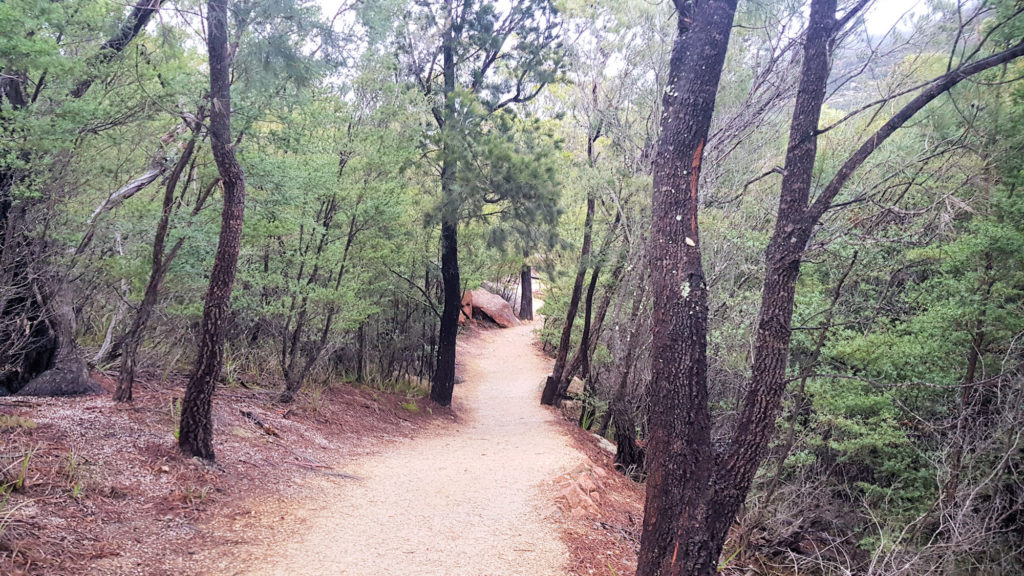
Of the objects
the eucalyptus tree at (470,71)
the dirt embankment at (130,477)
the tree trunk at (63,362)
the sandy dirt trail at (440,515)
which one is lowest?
the sandy dirt trail at (440,515)

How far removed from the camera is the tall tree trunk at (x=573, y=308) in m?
11.8

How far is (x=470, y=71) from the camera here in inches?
433

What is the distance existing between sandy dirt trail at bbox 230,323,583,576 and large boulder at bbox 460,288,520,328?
1387 centimetres

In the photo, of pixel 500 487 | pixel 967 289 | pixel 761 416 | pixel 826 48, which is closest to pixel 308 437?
pixel 500 487

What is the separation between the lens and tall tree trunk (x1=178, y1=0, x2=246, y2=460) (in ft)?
16.7

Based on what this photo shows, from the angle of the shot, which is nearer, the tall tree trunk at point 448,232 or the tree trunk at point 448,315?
the tall tree trunk at point 448,232

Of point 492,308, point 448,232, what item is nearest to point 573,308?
point 448,232

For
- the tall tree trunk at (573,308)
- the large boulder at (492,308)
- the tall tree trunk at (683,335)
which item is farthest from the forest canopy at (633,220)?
the large boulder at (492,308)

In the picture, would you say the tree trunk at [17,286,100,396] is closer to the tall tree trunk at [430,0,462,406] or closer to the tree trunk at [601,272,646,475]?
the tall tree trunk at [430,0,462,406]

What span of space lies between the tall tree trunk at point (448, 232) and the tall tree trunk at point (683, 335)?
6713mm

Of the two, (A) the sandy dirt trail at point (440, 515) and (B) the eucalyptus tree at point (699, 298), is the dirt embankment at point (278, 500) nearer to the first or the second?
(A) the sandy dirt trail at point (440, 515)

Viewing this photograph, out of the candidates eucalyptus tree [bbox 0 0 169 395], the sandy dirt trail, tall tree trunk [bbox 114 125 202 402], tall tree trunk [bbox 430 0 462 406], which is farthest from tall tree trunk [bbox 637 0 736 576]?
tall tree trunk [bbox 430 0 462 406]

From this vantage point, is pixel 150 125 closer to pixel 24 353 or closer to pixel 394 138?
pixel 24 353

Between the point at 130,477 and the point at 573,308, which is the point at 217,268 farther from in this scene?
the point at 573,308
